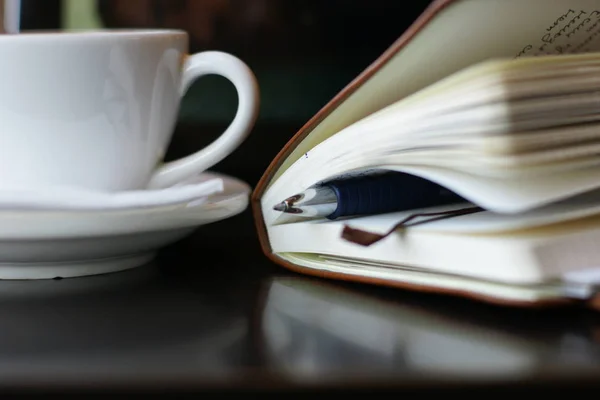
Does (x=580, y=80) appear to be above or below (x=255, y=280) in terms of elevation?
above

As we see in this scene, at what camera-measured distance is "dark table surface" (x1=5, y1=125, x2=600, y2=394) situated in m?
0.32

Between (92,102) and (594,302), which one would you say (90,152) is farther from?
(594,302)

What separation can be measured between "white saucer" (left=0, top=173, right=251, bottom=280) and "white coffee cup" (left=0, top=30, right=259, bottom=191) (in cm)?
6

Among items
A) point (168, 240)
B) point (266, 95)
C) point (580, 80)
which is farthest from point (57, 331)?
point (266, 95)

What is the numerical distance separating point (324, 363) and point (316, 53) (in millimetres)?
452

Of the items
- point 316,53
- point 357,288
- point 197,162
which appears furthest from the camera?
point 316,53

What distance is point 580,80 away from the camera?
1.31 ft

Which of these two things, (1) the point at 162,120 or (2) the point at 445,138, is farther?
(1) the point at 162,120

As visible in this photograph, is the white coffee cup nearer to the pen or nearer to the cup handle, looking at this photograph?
the cup handle

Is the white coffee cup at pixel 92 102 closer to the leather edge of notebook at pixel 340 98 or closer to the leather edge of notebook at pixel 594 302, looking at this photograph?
the leather edge of notebook at pixel 340 98

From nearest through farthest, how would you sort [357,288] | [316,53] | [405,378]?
[405,378]
[357,288]
[316,53]

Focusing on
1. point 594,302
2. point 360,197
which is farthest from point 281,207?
point 594,302

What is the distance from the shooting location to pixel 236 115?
0.56 m

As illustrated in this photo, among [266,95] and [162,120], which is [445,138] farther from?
[266,95]
